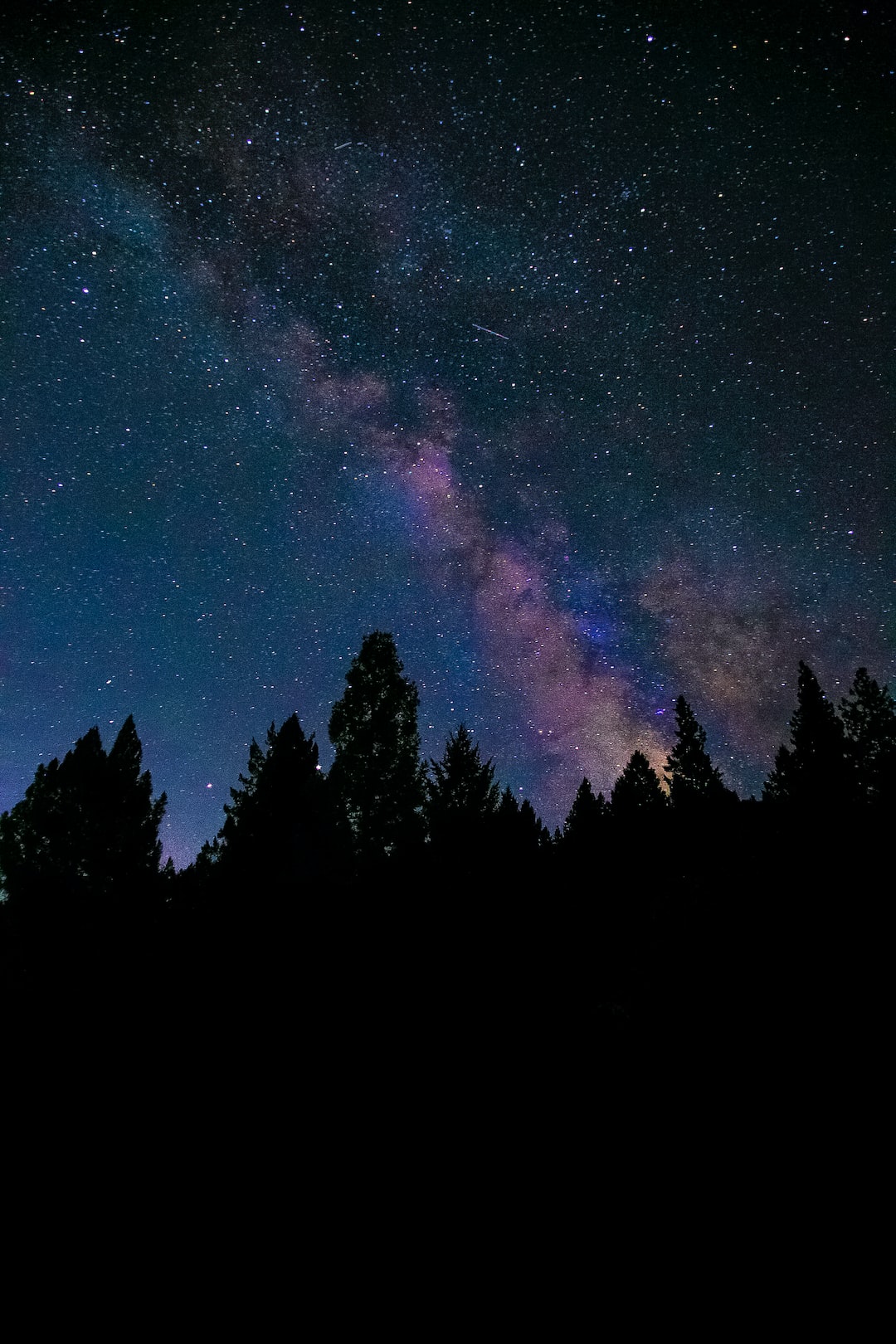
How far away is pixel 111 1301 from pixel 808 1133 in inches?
285

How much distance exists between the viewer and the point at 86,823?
83.8ft

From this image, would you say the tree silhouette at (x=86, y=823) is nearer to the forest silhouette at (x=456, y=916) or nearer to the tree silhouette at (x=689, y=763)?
the forest silhouette at (x=456, y=916)

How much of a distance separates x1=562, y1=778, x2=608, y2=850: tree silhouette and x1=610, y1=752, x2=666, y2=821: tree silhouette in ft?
3.02

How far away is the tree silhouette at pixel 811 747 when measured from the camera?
33312mm

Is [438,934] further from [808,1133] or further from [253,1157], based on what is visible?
[808,1133]

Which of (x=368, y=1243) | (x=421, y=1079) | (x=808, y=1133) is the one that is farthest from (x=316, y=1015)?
(x=808, y=1133)

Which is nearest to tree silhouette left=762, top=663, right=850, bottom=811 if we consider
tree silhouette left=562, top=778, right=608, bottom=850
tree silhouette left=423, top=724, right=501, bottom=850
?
tree silhouette left=562, top=778, right=608, bottom=850

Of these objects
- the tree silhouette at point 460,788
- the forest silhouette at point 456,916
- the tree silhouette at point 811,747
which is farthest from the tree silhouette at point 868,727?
the tree silhouette at point 460,788

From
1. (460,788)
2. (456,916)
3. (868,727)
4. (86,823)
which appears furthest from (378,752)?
(868,727)

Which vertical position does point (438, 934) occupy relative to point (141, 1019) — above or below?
above

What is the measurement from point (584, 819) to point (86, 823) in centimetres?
2488

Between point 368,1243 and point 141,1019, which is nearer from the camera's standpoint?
point 368,1243

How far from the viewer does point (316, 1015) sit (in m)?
9.77

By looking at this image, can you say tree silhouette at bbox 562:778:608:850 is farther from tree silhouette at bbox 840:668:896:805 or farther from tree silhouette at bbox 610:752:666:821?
tree silhouette at bbox 840:668:896:805
